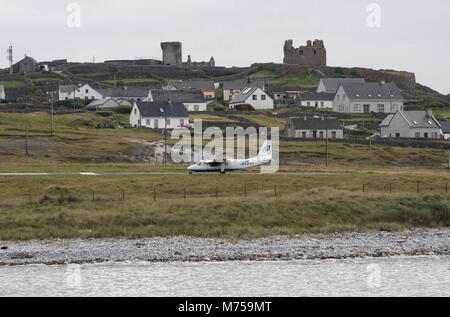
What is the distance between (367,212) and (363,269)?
9.19 m

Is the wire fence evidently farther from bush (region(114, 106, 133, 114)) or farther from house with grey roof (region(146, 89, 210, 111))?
house with grey roof (region(146, 89, 210, 111))

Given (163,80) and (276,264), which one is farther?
(163,80)

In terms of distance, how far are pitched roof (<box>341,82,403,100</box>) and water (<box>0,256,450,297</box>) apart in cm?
8358

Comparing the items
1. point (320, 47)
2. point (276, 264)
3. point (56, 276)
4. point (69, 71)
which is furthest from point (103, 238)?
point (320, 47)

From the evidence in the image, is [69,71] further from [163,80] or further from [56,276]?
[56,276]

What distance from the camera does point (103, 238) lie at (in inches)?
1475

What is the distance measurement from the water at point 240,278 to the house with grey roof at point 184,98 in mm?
81047

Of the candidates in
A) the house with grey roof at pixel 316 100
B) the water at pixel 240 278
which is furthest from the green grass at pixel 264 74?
the water at pixel 240 278

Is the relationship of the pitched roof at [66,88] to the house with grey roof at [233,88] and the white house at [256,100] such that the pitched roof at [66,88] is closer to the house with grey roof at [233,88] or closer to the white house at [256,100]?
the house with grey roof at [233,88]

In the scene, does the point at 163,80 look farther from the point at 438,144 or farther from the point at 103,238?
the point at 103,238

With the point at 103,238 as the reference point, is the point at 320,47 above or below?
above

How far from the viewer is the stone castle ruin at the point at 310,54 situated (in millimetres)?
162750
